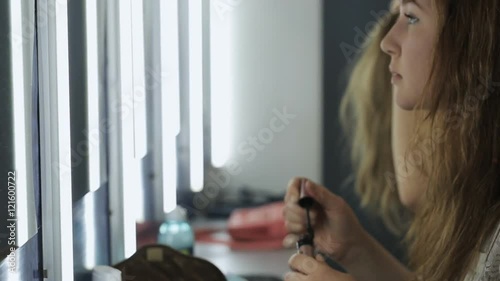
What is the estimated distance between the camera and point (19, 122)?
0.93 metres

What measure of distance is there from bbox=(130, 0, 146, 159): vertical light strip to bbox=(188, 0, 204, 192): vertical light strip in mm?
70

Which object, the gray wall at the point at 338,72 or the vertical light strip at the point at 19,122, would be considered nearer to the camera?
the vertical light strip at the point at 19,122

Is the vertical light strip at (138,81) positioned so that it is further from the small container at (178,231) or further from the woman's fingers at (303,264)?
the woman's fingers at (303,264)

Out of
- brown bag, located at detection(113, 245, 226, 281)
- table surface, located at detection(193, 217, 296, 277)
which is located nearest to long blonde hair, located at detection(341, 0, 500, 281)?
table surface, located at detection(193, 217, 296, 277)

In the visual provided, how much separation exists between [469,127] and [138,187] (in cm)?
48

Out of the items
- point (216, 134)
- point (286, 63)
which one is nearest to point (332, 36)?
point (286, 63)

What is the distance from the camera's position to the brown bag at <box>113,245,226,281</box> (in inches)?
41.1

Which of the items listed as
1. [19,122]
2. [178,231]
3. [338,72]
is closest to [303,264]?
[178,231]

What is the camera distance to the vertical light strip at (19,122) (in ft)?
3.01

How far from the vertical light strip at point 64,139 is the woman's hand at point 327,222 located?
0.32 m

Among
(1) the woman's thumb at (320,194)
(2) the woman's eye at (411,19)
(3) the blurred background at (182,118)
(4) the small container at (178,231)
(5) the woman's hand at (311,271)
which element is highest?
(2) the woman's eye at (411,19)

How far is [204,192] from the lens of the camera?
1.04 meters

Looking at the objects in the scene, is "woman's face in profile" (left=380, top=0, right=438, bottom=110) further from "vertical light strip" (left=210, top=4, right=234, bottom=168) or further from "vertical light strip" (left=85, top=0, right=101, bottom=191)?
"vertical light strip" (left=85, top=0, right=101, bottom=191)

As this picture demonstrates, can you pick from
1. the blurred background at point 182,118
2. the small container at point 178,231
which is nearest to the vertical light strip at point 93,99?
the blurred background at point 182,118
